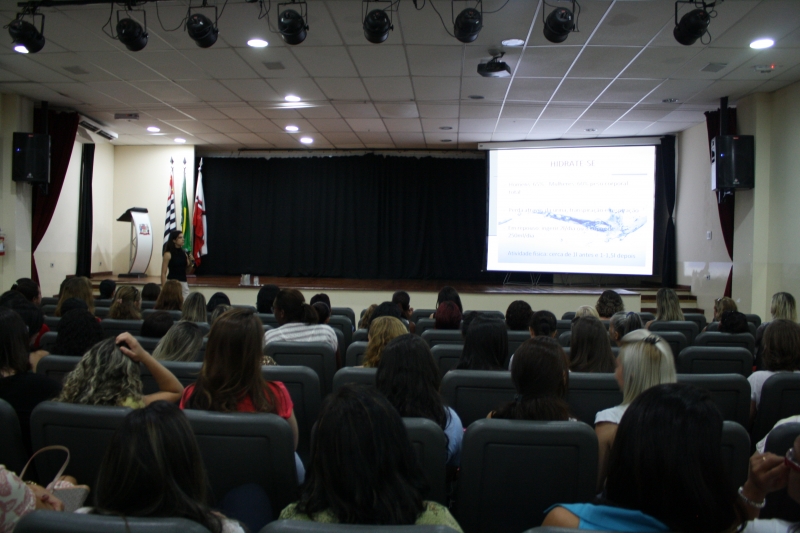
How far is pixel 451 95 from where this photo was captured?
766 centimetres

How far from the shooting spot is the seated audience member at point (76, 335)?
273cm

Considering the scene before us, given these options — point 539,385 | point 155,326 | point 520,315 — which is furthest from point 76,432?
point 520,315

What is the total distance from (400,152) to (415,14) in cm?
708

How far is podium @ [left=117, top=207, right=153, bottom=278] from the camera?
10.2 m

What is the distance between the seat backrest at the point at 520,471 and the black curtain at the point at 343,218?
10673 millimetres

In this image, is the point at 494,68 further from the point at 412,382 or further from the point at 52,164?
the point at 52,164

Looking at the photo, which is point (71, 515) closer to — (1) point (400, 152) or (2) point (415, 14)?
(2) point (415, 14)

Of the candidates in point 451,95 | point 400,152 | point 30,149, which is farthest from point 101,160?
point 451,95

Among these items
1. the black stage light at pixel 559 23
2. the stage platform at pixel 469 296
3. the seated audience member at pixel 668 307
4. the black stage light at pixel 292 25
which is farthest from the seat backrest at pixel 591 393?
the stage platform at pixel 469 296

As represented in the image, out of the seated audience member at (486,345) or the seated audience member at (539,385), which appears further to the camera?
the seated audience member at (486,345)

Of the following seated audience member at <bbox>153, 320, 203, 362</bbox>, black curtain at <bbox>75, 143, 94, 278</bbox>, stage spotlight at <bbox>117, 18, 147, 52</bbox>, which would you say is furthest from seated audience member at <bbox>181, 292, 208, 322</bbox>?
black curtain at <bbox>75, 143, 94, 278</bbox>

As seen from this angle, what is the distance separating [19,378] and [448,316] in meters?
2.67

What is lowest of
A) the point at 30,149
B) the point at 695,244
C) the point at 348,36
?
the point at 695,244

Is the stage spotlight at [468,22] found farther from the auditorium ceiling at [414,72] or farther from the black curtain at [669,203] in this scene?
the black curtain at [669,203]
